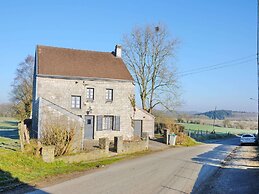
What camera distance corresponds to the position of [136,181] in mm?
13898

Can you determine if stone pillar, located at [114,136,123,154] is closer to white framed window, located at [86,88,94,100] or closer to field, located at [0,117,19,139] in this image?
white framed window, located at [86,88,94,100]

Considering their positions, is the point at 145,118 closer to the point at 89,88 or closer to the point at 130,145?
the point at 89,88

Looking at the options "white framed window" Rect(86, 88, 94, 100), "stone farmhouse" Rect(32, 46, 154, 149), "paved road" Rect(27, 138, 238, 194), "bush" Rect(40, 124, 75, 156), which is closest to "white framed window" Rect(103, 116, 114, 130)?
"stone farmhouse" Rect(32, 46, 154, 149)

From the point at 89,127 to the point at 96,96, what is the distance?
3088mm

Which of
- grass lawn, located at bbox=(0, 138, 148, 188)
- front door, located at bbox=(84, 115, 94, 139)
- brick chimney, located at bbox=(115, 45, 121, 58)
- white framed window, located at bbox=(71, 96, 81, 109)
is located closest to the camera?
grass lawn, located at bbox=(0, 138, 148, 188)

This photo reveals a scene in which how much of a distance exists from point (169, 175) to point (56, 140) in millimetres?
7314

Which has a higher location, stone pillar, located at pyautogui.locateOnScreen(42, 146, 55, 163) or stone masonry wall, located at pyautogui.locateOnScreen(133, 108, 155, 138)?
stone masonry wall, located at pyautogui.locateOnScreen(133, 108, 155, 138)

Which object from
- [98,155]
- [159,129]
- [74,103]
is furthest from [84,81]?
[159,129]

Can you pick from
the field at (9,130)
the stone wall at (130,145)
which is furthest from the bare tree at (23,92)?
the stone wall at (130,145)

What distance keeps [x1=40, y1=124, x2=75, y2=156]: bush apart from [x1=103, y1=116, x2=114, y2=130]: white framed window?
1262 cm

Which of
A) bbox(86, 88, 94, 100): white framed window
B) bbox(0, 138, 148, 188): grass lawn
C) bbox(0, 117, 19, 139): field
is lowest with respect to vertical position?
bbox(0, 138, 148, 188): grass lawn

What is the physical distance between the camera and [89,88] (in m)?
31.7

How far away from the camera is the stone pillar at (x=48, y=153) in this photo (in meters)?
17.2

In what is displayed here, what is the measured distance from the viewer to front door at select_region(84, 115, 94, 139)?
31.4 m
